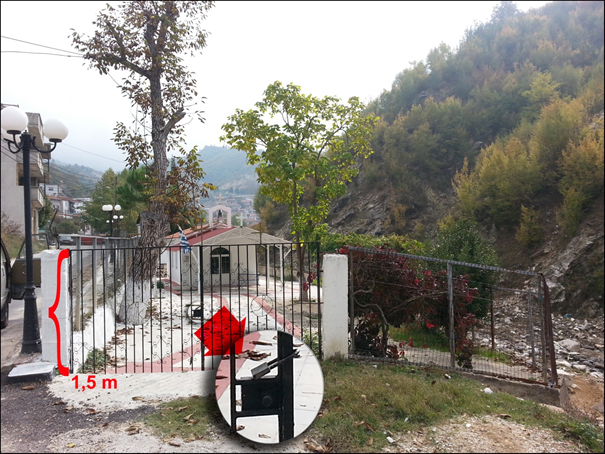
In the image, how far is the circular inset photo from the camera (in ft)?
10.5

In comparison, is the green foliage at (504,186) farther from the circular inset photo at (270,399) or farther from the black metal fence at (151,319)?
the circular inset photo at (270,399)

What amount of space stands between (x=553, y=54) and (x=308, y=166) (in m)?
22.7

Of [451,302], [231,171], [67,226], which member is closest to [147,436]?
[451,302]

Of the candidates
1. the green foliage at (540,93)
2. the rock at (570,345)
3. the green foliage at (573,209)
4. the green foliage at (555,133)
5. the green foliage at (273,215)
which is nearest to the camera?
the rock at (570,345)

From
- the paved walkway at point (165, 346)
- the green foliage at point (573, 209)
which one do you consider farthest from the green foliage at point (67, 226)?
the green foliage at point (573, 209)

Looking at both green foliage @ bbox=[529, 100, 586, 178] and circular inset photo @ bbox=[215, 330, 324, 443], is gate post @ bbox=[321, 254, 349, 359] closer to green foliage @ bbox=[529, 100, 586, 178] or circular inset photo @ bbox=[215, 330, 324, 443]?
circular inset photo @ bbox=[215, 330, 324, 443]

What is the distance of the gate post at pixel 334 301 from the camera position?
201 inches

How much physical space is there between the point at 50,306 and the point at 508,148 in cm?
1758

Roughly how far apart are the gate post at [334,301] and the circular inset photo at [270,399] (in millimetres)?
1368

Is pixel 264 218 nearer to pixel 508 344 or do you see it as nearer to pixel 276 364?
pixel 508 344

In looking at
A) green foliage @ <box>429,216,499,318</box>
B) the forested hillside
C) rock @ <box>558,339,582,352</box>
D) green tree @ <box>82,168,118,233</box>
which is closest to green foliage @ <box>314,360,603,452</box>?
green foliage @ <box>429,216,499,318</box>

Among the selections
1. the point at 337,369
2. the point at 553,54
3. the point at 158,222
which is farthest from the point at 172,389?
the point at 553,54

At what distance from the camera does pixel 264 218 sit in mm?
23734

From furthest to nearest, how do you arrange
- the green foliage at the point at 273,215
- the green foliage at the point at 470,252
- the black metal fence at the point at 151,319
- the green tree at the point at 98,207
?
1. the green tree at the point at 98,207
2. the green foliage at the point at 273,215
3. the green foliage at the point at 470,252
4. the black metal fence at the point at 151,319
